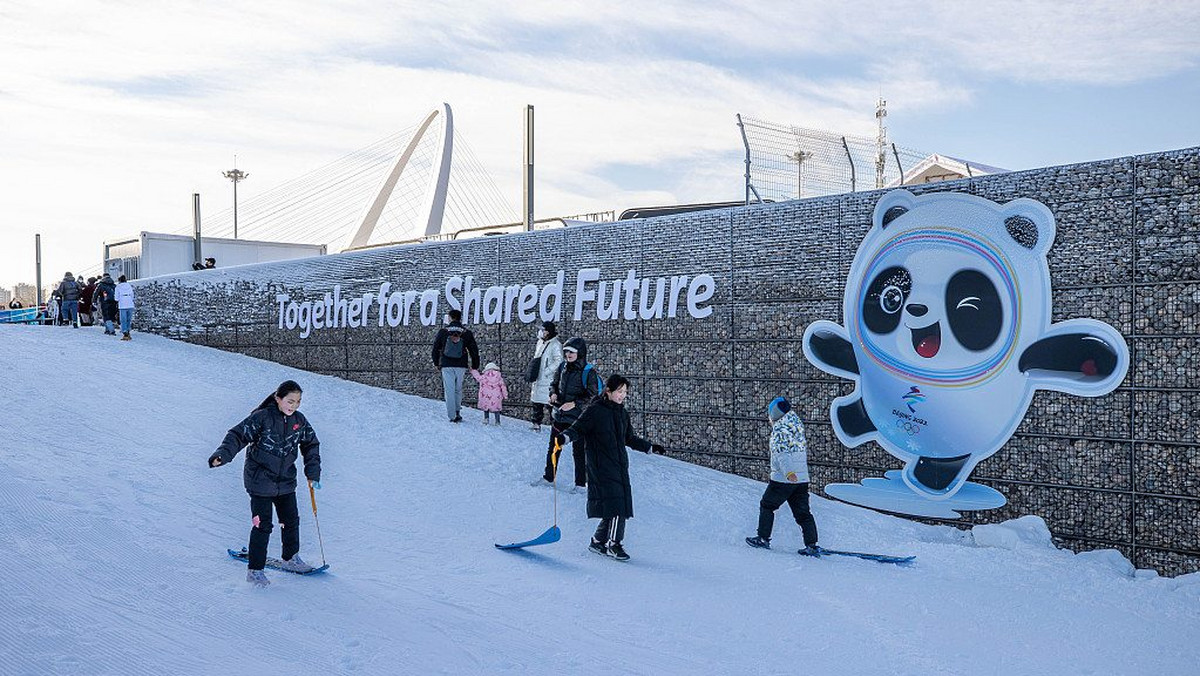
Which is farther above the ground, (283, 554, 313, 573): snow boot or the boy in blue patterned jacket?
the boy in blue patterned jacket

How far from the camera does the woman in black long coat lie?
7469mm

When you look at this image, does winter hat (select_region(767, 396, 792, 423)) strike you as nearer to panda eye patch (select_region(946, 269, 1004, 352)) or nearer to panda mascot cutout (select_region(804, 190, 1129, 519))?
panda mascot cutout (select_region(804, 190, 1129, 519))

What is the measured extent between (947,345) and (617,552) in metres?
3.97

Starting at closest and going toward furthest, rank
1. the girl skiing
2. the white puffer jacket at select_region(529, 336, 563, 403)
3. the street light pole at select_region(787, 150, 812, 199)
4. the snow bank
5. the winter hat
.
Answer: the girl skiing < the winter hat < the snow bank < the street light pole at select_region(787, 150, 812, 199) < the white puffer jacket at select_region(529, 336, 563, 403)

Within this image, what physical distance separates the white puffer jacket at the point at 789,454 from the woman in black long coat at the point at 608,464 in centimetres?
109

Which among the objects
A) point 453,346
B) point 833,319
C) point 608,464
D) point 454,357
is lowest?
point 608,464

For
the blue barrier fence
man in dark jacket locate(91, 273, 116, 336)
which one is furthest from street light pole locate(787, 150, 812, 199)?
the blue barrier fence

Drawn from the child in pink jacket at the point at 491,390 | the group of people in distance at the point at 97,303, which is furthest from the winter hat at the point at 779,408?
the group of people in distance at the point at 97,303

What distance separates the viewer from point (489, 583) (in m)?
6.56

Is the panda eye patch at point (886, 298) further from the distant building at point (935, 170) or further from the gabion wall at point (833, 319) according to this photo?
the distant building at point (935, 170)

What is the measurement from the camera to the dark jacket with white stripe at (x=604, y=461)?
7.46 metres

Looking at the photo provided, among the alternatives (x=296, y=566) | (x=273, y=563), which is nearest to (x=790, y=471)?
(x=296, y=566)

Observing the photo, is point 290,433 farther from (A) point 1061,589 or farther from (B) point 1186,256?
(B) point 1186,256

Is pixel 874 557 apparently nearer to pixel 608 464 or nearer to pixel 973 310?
pixel 608 464
